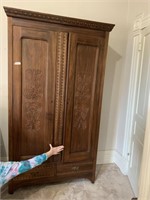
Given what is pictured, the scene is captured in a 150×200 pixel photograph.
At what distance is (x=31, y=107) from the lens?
6.50ft

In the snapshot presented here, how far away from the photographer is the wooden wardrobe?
1843 millimetres

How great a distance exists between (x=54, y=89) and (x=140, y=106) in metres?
1.09

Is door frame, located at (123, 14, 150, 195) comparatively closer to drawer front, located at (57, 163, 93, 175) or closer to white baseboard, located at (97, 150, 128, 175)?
white baseboard, located at (97, 150, 128, 175)

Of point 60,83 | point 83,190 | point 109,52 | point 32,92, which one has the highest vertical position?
point 109,52

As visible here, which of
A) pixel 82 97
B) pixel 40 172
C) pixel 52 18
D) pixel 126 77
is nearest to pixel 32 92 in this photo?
pixel 82 97

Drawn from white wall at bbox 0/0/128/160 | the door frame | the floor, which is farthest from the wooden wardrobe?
white wall at bbox 0/0/128/160

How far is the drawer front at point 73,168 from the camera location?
7.29 feet

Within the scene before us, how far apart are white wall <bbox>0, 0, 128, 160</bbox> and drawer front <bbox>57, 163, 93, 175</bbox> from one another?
0.66 metres

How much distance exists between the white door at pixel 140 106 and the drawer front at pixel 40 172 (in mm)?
1049

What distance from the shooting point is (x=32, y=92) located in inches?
76.9

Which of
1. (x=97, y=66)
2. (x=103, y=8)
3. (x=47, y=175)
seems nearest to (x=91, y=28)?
(x=97, y=66)

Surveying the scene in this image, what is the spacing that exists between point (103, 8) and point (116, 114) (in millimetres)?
1585

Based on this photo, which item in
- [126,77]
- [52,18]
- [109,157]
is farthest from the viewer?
[109,157]

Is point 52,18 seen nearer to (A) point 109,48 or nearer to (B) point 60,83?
(B) point 60,83
